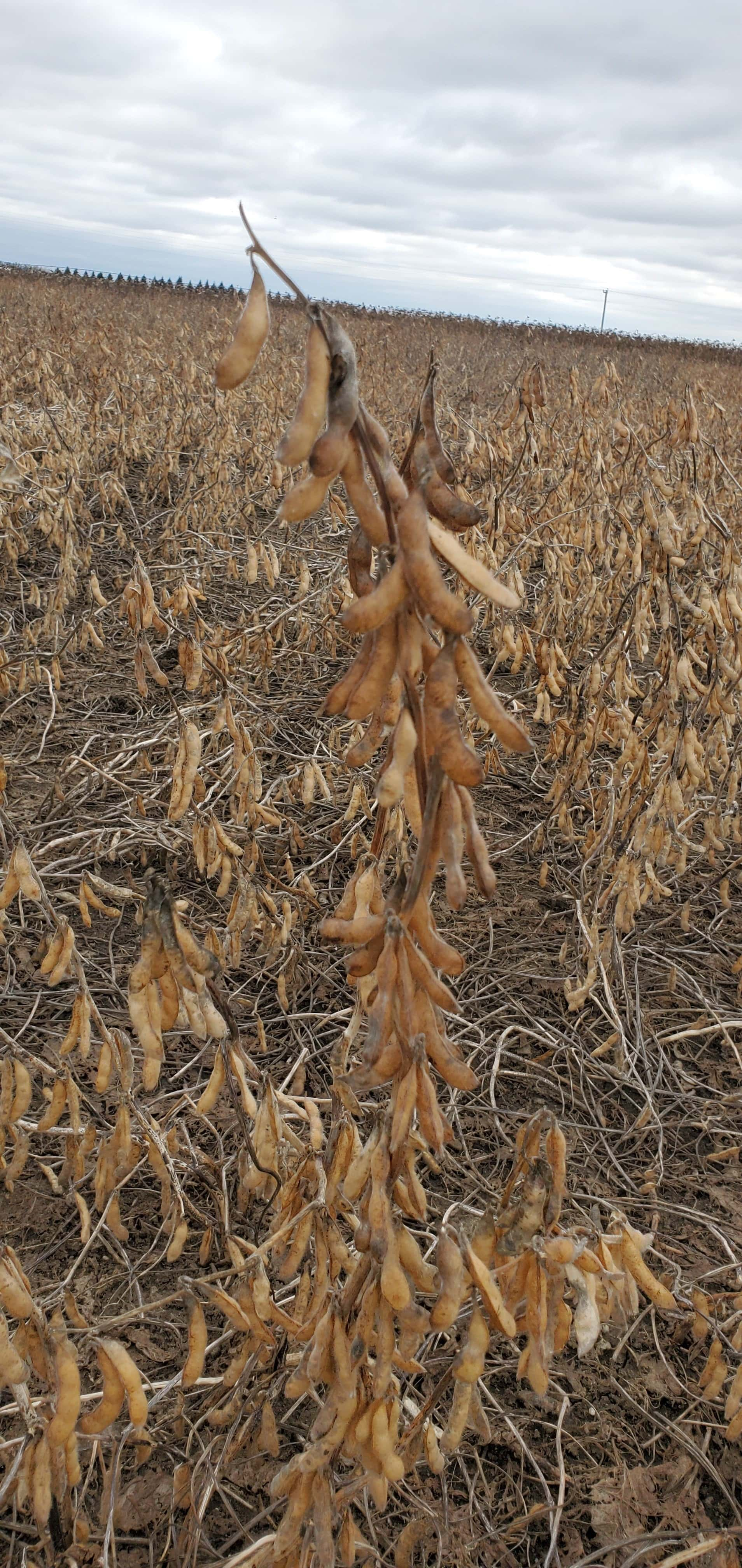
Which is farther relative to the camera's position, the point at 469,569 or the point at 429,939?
the point at 429,939

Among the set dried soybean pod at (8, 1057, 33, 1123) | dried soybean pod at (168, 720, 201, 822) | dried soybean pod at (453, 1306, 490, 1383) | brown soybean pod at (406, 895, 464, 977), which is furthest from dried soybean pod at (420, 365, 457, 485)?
dried soybean pod at (168, 720, 201, 822)

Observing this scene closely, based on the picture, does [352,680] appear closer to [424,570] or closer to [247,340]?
[424,570]

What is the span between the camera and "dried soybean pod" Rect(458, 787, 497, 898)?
0.89m

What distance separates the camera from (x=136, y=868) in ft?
9.96

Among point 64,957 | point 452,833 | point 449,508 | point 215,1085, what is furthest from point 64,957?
point 449,508

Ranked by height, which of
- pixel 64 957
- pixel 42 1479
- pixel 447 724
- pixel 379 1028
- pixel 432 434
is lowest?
pixel 42 1479

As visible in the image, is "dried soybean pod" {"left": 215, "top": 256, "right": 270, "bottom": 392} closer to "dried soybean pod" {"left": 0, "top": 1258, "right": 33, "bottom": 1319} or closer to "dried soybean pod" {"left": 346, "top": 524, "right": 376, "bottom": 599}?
"dried soybean pod" {"left": 346, "top": 524, "right": 376, "bottom": 599}

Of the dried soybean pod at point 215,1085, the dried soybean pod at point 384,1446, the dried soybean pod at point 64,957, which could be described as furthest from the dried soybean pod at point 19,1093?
the dried soybean pod at point 384,1446

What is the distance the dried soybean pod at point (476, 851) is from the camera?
2.91 feet

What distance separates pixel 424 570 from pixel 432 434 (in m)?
0.20

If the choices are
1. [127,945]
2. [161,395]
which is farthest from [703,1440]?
[161,395]

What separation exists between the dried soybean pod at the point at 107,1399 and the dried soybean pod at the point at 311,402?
2.92ft

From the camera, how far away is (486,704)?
0.83 metres

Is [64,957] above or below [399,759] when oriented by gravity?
below
